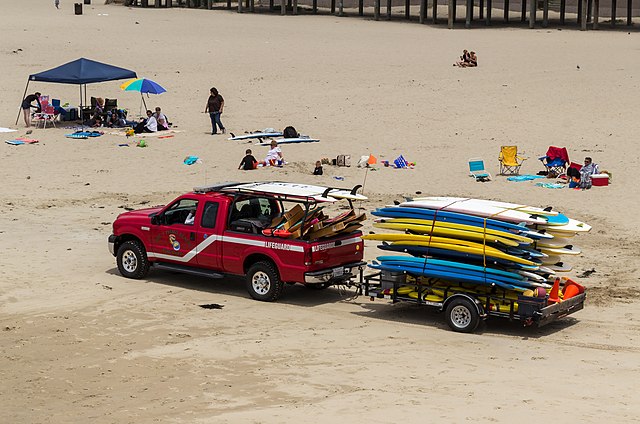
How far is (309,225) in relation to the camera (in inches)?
634

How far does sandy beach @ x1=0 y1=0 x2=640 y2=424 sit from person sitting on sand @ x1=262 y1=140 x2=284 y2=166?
0.39 m

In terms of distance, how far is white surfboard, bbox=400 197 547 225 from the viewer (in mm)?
14992

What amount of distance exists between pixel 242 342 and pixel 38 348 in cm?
249

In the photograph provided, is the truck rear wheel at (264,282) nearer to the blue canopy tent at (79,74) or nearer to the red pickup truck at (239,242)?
the red pickup truck at (239,242)

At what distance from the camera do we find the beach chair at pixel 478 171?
25.4m

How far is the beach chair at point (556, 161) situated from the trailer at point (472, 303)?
35.1 ft

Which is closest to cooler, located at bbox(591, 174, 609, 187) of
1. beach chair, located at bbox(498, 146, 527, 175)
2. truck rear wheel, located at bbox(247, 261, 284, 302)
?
beach chair, located at bbox(498, 146, 527, 175)

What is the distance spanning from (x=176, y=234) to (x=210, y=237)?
25.8 inches

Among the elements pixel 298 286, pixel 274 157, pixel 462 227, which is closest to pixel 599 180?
pixel 274 157

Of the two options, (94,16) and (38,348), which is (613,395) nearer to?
(38,348)

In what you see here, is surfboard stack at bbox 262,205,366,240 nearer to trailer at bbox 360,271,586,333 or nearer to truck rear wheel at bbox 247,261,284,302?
truck rear wheel at bbox 247,261,284,302

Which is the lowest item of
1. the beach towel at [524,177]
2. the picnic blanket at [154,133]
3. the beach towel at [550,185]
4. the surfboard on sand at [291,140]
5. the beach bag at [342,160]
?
the beach towel at [550,185]

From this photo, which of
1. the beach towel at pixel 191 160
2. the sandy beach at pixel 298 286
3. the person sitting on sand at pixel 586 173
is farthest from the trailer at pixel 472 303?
the beach towel at pixel 191 160

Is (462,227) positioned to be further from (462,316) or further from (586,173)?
(586,173)
